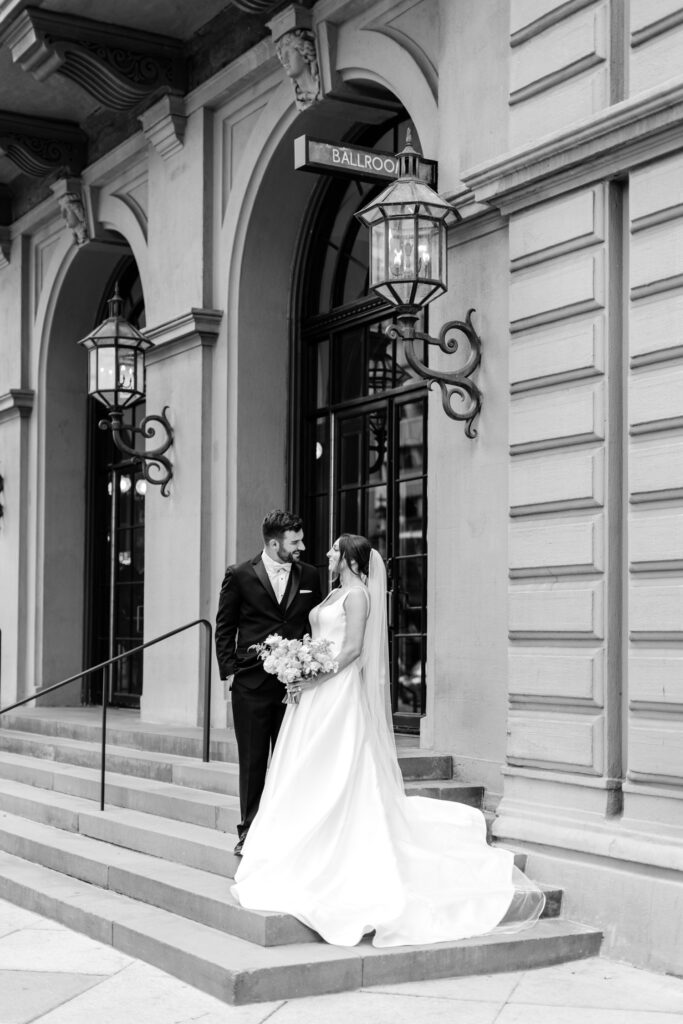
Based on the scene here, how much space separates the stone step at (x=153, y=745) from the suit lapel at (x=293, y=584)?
1.42 m

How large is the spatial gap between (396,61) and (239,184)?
7.89ft

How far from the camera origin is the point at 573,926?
23.6 ft

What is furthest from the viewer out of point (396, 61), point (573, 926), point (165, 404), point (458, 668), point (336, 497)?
point (165, 404)

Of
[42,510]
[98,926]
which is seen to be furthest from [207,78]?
[98,926]

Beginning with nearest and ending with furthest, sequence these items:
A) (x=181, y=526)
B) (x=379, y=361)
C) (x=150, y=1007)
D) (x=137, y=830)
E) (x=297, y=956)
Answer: (x=150, y=1007) → (x=297, y=956) → (x=137, y=830) → (x=379, y=361) → (x=181, y=526)

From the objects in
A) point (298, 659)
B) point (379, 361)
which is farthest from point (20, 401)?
point (298, 659)

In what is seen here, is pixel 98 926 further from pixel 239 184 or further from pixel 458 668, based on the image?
pixel 239 184

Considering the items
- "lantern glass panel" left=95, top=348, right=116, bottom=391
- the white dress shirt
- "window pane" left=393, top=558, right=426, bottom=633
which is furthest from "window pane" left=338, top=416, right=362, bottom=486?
the white dress shirt

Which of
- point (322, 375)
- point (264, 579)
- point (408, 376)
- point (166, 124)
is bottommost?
point (264, 579)

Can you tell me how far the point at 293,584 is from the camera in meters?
7.70

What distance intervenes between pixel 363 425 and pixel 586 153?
14.0ft

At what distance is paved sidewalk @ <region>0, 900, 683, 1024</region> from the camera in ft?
19.7

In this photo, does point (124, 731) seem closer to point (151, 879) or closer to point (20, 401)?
point (151, 879)

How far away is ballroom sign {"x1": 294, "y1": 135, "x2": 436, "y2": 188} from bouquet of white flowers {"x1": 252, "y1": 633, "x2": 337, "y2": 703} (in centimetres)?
329
